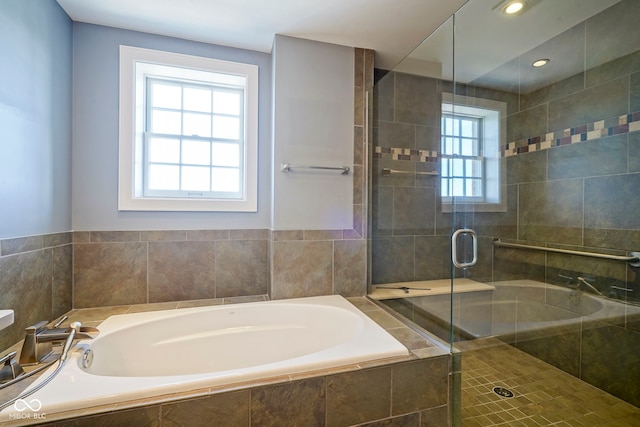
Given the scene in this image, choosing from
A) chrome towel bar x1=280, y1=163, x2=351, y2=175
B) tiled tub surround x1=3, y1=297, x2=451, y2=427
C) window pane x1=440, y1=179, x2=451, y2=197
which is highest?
chrome towel bar x1=280, y1=163, x2=351, y2=175

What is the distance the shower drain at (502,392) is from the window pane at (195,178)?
96.1 inches

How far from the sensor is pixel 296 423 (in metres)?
1.08

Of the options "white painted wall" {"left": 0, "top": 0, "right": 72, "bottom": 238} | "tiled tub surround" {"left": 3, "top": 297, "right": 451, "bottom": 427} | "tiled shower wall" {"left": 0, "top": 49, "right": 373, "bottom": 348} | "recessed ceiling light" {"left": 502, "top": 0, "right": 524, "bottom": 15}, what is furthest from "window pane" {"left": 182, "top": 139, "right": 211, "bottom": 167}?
"recessed ceiling light" {"left": 502, "top": 0, "right": 524, "bottom": 15}

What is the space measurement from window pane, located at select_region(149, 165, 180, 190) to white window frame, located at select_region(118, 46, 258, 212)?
0.07 m

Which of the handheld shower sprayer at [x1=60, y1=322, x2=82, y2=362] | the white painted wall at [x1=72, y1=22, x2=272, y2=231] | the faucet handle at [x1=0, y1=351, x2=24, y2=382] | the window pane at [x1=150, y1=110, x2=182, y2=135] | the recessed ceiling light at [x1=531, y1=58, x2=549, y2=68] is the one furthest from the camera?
the window pane at [x1=150, y1=110, x2=182, y2=135]

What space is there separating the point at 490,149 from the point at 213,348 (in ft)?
8.42

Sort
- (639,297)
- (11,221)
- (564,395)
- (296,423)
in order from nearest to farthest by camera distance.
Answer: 1. (296,423)
2. (11,221)
3. (639,297)
4. (564,395)

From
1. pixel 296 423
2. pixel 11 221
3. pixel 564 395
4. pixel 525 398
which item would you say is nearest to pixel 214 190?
pixel 11 221

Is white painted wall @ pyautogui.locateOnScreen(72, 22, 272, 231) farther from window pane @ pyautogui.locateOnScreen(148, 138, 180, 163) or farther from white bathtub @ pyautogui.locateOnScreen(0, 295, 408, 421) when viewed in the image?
white bathtub @ pyautogui.locateOnScreen(0, 295, 408, 421)

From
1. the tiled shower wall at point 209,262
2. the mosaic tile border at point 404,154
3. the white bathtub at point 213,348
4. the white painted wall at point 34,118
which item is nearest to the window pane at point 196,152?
the tiled shower wall at point 209,262

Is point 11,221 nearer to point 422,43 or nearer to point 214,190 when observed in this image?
point 214,190

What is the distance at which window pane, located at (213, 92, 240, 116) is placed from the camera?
7.20 feet

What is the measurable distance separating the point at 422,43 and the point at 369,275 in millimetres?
1815

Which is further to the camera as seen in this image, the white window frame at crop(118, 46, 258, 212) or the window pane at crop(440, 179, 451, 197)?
the window pane at crop(440, 179, 451, 197)
